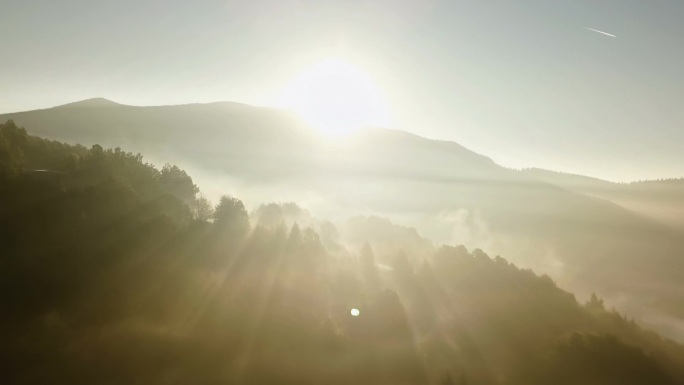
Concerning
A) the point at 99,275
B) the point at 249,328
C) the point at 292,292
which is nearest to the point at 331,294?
the point at 292,292

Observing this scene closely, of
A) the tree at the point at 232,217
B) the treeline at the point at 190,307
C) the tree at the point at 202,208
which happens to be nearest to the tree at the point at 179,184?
the treeline at the point at 190,307

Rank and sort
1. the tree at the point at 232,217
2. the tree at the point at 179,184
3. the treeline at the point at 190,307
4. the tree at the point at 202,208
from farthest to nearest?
the tree at the point at 202,208 < the tree at the point at 179,184 < the tree at the point at 232,217 < the treeline at the point at 190,307

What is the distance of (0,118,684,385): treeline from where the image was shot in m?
48.5

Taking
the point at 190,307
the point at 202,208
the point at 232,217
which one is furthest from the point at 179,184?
the point at 190,307

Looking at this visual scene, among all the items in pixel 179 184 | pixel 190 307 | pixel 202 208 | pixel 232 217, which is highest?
pixel 179 184

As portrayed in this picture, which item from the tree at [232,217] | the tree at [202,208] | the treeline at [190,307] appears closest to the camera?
the treeline at [190,307]

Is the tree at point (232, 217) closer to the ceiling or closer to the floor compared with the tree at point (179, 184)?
closer to the floor

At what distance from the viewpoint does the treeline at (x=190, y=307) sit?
48500 millimetres

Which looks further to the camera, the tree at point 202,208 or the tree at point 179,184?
the tree at point 202,208

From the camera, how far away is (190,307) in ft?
198

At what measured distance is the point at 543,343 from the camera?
11725 centimetres

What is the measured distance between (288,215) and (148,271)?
141786 mm

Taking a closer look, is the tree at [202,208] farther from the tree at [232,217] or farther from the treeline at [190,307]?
the tree at [232,217]

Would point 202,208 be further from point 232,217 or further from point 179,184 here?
point 232,217
